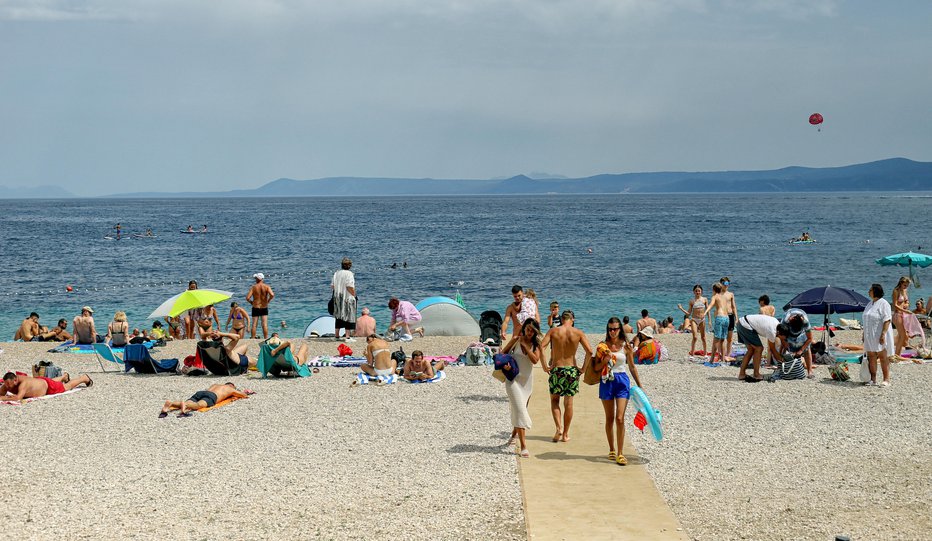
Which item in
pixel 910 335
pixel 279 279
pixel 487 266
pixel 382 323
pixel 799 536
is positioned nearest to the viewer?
pixel 799 536

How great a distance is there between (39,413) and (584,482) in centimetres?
826

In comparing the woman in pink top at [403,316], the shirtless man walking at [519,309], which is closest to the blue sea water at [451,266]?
the woman in pink top at [403,316]

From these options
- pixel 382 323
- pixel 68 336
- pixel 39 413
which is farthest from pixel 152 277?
pixel 39 413

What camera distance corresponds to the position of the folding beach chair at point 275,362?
15.5 metres

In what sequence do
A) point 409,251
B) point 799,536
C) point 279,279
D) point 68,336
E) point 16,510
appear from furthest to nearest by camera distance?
point 409,251 → point 279,279 → point 68,336 → point 16,510 → point 799,536

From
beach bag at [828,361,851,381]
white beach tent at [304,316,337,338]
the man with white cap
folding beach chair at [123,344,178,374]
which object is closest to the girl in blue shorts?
beach bag at [828,361,851,381]

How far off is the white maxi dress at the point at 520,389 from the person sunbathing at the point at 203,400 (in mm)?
4967

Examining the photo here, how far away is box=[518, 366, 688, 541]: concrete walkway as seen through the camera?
8.22 m

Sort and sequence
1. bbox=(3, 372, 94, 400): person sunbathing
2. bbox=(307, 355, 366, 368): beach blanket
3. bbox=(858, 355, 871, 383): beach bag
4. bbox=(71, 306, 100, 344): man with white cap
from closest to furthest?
1. bbox=(3, 372, 94, 400): person sunbathing
2. bbox=(858, 355, 871, 383): beach bag
3. bbox=(307, 355, 366, 368): beach blanket
4. bbox=(71, 306, 100, 344): man with white cap

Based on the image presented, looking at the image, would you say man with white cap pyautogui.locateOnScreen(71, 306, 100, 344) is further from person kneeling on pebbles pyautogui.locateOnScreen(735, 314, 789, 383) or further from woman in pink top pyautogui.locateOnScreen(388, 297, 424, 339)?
person kneeling on pebbles pyautogui.locateOnScreen(735, 314, 789, 383)

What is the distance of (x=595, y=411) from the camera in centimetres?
1266

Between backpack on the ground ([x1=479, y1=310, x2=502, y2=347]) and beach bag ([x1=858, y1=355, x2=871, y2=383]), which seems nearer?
beach bag ([x1=858, y1=355, x2=871, y2=383])

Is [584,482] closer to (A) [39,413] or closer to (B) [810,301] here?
(A) [39,413]

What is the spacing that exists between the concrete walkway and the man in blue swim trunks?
5374mm
